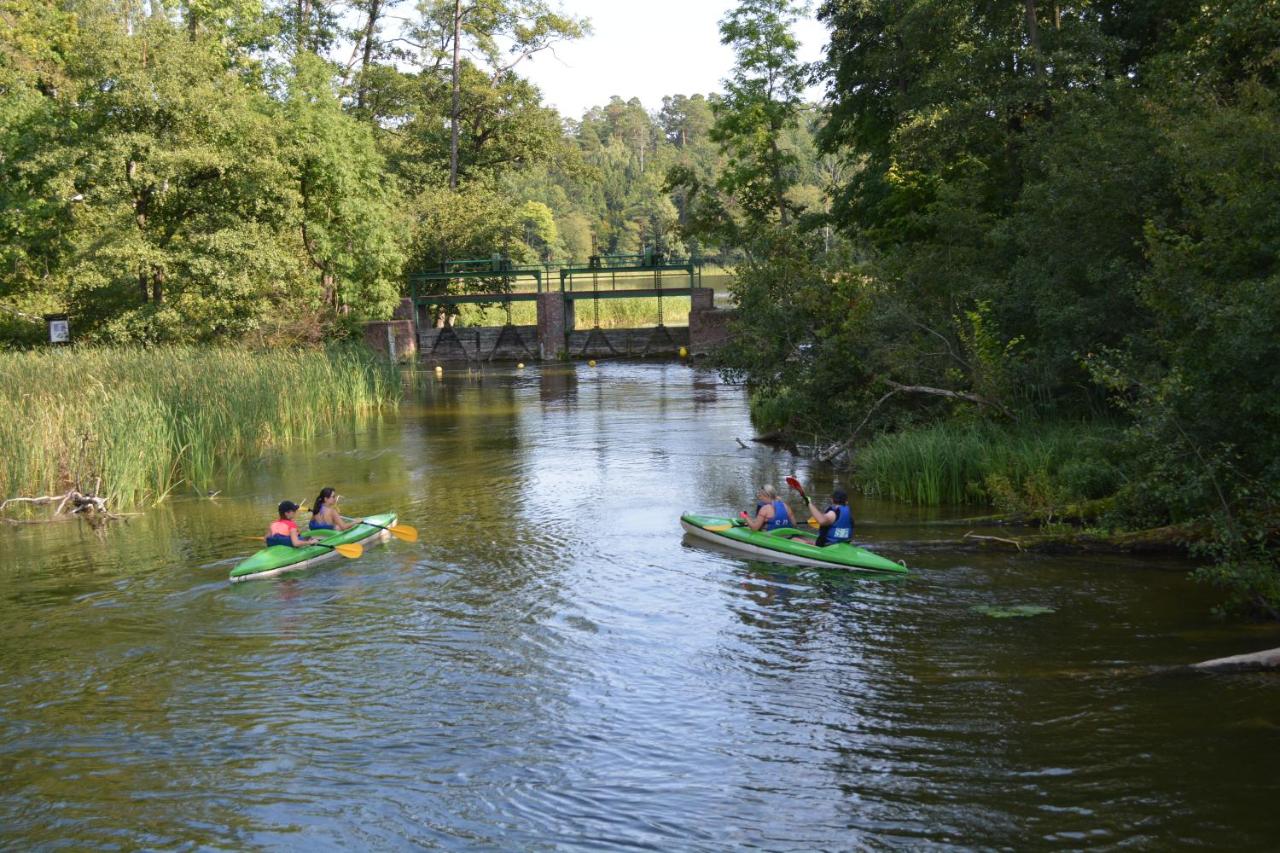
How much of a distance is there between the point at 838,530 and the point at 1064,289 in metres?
5.48

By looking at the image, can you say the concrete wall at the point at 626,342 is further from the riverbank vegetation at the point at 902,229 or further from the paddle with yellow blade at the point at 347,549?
the paddle with yellow blade at the point at 347,549

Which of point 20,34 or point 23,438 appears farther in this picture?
point 20,34

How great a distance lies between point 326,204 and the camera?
3491 cm

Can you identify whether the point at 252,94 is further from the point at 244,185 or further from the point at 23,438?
the point at 23,438

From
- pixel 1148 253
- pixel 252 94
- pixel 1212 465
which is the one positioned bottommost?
pixel 1212 465

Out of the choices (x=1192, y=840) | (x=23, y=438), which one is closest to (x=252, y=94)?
(x=23, y=438)

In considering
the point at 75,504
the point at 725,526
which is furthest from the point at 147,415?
the point at 725,526

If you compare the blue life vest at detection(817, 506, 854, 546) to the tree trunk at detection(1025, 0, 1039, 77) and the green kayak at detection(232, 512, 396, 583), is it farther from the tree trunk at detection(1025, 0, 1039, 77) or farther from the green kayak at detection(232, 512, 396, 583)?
the tree trunk at detection(1025, 0, 1039, 77)

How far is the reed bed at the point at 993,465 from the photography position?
13.7 metres

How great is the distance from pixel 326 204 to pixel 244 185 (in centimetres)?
682

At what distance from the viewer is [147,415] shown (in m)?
17.5

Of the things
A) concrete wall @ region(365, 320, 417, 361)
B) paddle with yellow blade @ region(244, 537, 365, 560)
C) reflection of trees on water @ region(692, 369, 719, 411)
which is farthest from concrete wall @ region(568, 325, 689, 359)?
paddle with yellow blade @ region(244, 537, 365, 560)

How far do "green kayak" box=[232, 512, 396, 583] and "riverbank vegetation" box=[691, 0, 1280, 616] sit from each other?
24.4ft

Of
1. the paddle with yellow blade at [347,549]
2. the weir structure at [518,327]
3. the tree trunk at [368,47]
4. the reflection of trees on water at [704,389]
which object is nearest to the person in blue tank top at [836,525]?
the paddle with yellow blade at [347,549]
